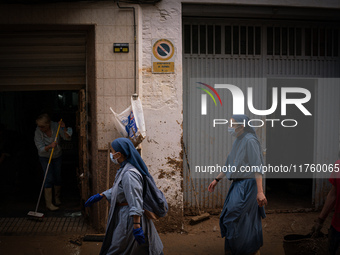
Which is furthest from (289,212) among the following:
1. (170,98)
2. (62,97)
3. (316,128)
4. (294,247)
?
(62,97)

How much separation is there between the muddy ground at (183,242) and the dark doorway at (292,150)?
3.29 ft

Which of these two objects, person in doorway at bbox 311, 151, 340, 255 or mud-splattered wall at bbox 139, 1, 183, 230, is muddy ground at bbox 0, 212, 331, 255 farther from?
person in doorway at bbox 311, 151, 340, 255

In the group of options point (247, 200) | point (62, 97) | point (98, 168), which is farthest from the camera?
point (62, 97)

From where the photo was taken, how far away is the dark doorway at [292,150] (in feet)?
22.0

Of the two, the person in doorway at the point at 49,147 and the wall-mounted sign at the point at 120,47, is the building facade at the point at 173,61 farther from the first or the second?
the person in doorway at the point at 49,147

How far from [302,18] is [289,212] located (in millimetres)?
3571

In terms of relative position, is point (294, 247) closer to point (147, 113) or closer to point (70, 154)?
point (147, 113)

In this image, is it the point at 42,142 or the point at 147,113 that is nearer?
the point at 147,113

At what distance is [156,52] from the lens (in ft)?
17.4

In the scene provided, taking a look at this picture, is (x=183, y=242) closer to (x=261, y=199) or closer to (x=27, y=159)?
(x=261, y=199)

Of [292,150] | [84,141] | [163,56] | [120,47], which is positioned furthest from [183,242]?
[292,150]

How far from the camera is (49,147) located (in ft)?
20.2

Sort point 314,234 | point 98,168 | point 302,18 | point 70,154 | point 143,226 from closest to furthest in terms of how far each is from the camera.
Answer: point 143,226, point 314,234, point 98,168, point 302,18, point 70,154

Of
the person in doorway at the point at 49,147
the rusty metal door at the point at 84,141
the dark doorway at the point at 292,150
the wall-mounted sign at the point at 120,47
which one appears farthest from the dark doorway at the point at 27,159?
the dark doorway at the point at 292,150
